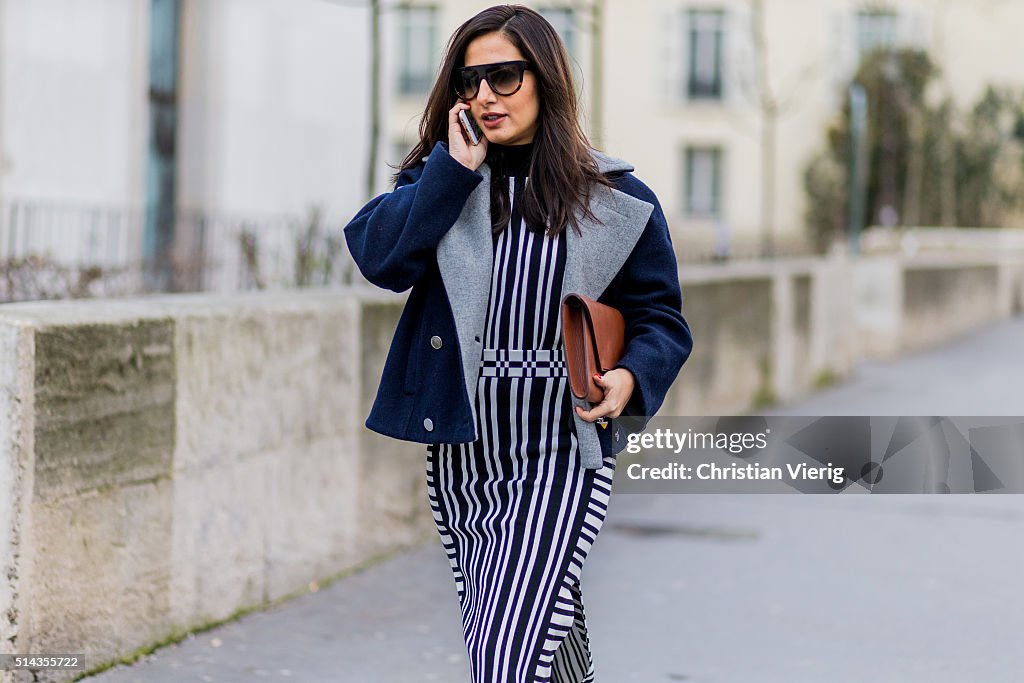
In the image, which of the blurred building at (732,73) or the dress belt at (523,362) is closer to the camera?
the dress belt at (523,362)

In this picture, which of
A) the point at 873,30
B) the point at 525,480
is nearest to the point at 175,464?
the point at 525,480

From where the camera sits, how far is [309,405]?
19.0 feet

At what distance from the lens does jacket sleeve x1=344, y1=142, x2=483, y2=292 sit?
122 inches

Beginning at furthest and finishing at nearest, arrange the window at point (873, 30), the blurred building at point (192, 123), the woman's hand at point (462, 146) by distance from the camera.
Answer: the window at point (873, 30) < the blurred building at point (192, 123) < the woman's hand at point (462, 146)

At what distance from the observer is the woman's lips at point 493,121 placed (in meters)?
3.19

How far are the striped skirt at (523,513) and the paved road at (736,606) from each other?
170 centimetres

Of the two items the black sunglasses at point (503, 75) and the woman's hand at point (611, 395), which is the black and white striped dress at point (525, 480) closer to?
the woman's hand at point (611, 395)

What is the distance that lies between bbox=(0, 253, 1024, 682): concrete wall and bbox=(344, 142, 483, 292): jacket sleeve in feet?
4.47

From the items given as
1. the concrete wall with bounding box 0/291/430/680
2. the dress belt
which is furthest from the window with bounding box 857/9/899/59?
the dress belt

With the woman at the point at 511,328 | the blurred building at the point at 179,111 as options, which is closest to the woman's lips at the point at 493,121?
the woman at the point at 511,328

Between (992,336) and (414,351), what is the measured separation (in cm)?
1876

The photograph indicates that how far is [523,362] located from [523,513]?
30 centimetres

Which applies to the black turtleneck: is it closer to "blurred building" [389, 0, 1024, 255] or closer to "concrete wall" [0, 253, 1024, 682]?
"concrete wall" [0, 253, 1024, 682]

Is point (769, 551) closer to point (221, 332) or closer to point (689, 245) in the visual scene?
point (221, 332)
